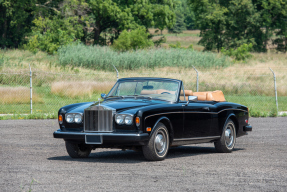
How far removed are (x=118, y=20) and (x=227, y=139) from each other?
165ft

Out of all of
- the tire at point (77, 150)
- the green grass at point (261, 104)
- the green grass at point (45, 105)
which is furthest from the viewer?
the green grass at point (45, 105)

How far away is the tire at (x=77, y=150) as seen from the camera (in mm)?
9328

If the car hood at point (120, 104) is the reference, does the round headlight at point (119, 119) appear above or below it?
below

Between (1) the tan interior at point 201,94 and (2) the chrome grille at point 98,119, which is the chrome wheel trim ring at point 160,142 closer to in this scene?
(2) the chrome grille at point 98,119

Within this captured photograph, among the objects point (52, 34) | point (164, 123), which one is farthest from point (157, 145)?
point (52, 34)

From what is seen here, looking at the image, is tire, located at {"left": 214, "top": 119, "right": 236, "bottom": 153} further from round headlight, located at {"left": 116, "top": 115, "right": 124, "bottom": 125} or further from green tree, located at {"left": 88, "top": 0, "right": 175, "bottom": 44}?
green tree, located at {"left": 88, "top": 0, "right": 175, "bottom": 44}

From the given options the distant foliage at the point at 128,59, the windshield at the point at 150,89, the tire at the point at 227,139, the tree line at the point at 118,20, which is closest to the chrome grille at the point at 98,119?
the windshield at the point at 150,89

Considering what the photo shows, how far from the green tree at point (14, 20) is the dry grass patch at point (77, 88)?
3279 cm

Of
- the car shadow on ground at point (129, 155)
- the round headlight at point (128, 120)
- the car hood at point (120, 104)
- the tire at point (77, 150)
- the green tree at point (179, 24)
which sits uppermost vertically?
the green tree at point (179, 24)

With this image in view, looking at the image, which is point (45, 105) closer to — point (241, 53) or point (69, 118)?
point (69, 118)

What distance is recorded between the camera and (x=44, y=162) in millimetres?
8805

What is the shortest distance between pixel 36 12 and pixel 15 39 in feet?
23.9

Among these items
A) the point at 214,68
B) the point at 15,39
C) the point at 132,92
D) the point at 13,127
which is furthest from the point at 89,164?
the point at 15,39

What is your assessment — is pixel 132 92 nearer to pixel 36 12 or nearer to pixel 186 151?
pixel 186 151
